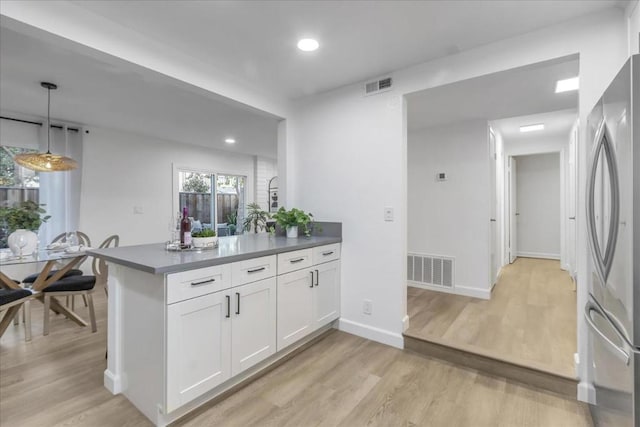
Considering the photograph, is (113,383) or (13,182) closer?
(113,383)

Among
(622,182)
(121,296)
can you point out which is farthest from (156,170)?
(622,182)

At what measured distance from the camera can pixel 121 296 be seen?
77.7 inches

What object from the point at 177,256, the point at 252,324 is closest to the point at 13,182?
the point at 177,256

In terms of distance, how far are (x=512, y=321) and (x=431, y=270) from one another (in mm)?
1270

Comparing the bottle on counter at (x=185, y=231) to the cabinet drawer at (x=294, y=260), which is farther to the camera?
the cabinet drawer at (x=294, y=260)

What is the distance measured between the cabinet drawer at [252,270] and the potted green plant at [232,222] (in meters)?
4.79

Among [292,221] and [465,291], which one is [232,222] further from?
[465,291]

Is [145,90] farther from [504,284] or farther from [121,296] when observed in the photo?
[504,284]

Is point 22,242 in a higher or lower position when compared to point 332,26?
lower

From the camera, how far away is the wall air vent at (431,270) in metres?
4.04

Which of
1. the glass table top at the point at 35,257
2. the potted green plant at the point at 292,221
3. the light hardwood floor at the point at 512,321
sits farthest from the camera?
the potted green plant at the point at 292,221

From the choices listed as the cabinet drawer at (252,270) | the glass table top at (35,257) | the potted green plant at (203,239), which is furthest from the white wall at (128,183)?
the cabinet drawer at (252,270)

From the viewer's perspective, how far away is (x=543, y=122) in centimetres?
432

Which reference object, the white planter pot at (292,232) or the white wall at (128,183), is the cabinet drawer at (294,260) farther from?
the white wall at (128,183)
